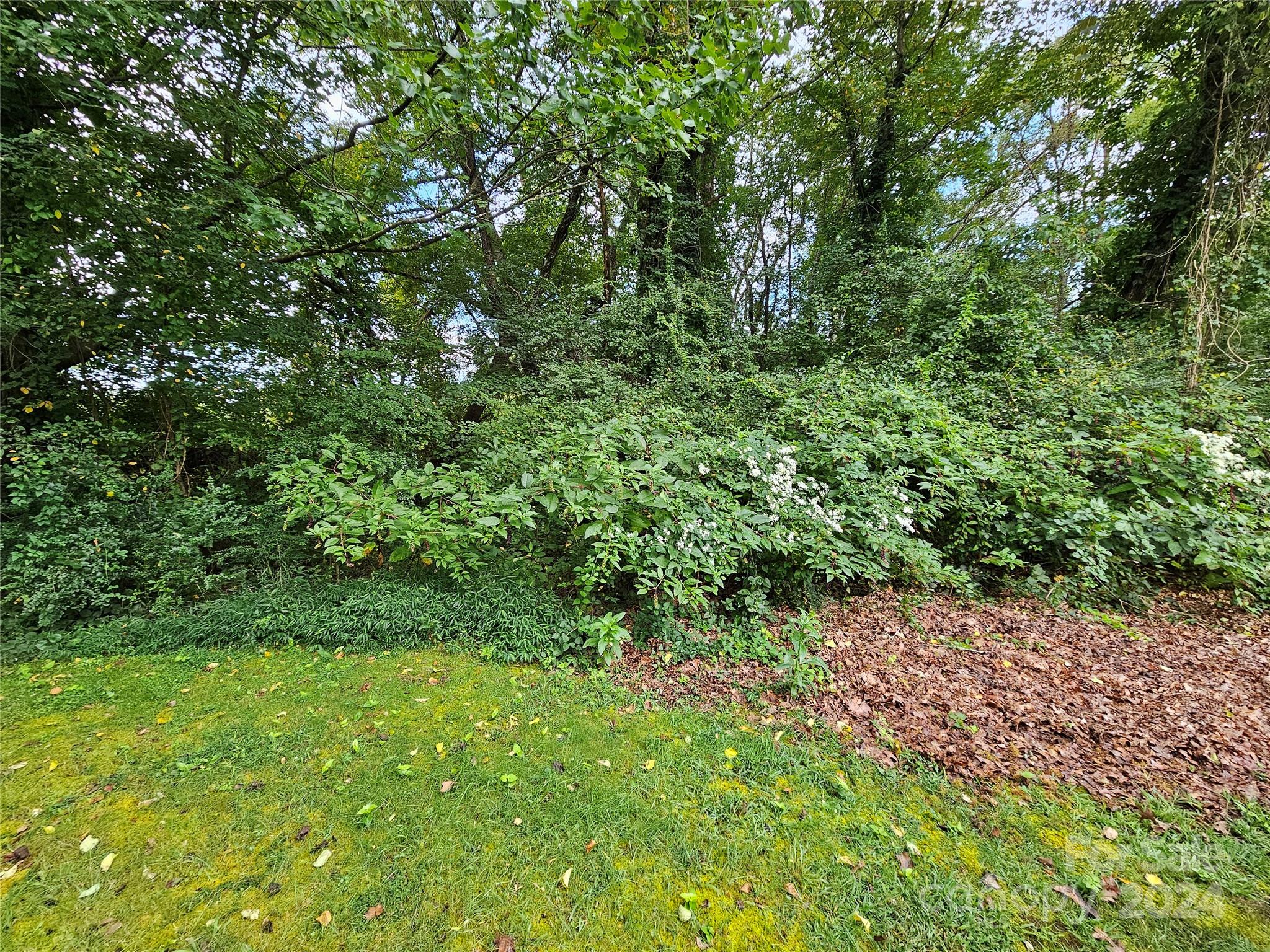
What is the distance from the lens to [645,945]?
1.49 metres

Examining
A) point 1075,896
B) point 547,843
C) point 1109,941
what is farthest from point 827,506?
point 547,843

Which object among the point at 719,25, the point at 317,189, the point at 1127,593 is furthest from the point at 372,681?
the point at 1127,593

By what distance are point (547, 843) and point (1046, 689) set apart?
302cm

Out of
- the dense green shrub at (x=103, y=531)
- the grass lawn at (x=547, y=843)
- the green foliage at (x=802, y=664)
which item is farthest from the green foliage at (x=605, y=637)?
the dense green shrub at (x=103, y=531)

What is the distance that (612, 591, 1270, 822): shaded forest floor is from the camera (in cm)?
218

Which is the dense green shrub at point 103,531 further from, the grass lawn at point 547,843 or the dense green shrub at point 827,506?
the grass lawn at point 547,843

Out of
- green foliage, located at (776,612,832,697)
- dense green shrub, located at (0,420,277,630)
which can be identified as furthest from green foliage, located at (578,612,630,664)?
dense green shrub, located at (0,420,277,630)

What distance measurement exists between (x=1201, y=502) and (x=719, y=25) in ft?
17.7

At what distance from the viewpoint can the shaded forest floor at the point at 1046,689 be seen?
7.14 feet

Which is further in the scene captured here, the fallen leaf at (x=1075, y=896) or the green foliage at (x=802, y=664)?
the green foliage at (x=802, y=664)

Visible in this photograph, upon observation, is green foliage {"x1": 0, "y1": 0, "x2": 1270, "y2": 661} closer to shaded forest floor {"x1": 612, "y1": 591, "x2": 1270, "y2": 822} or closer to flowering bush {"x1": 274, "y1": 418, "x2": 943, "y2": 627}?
flowering bush {"x1": 274, "y1": 418, "x2": 943, "y2": 627}

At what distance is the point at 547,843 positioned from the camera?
1.84 metres

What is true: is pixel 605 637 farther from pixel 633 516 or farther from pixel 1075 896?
pixel 1075 896

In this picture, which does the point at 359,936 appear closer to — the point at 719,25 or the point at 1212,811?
the point at 1212,811
